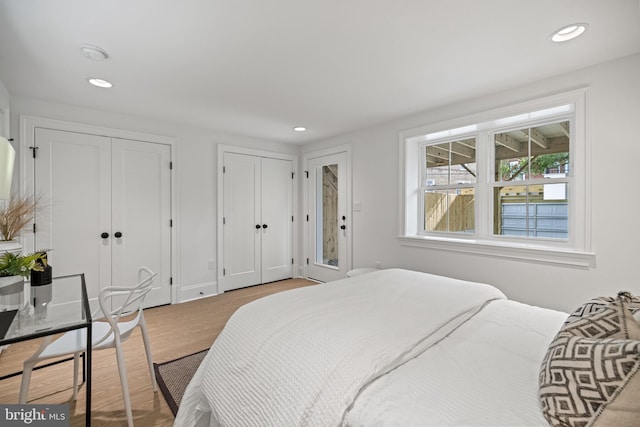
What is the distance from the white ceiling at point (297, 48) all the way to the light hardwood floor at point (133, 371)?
2307mm

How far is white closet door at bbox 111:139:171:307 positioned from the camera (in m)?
3.47

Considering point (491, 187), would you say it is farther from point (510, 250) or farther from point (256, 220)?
point (256, 220)

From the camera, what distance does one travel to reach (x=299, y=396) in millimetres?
1004

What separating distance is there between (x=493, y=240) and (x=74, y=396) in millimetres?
3625

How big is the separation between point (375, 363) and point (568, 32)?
2.24 m

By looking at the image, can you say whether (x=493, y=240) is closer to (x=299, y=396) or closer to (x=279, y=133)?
(x=299, y=396)

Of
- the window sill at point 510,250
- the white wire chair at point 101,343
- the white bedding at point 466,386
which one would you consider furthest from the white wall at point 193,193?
the white bedding at point 466,386

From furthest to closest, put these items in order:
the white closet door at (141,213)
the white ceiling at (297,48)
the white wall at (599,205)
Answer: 1. the white closet door at (141,213)
2. the white wall at (599,205)
3. the white ceiling at (297,48)

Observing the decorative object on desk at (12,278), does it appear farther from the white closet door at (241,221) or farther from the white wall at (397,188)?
the white closet door at (241,221)

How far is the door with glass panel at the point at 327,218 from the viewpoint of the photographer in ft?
14.4

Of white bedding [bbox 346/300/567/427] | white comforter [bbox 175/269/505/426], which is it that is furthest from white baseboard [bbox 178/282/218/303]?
white bedding [bbox 346/300/567/427]

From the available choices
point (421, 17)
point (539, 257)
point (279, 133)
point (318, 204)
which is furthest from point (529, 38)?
point (318, 204)

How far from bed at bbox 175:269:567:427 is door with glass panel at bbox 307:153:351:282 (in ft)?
8.51

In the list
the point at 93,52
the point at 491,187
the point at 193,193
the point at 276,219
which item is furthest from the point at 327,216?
the point at 93,52
